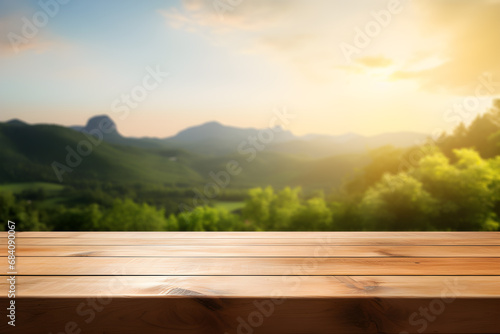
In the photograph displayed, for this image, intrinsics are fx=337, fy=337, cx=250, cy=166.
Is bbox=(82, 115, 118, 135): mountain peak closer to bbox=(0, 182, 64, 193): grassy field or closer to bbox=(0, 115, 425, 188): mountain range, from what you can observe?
bbox=(0, 115, 425, 188): mountain range

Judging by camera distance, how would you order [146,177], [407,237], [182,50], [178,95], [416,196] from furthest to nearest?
[146,177], [178,95], [182,50], [416,196], [407,237]

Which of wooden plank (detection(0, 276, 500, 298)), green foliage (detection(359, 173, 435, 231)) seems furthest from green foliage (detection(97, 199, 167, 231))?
wooden plank (detection(0, 276, 500, 298))

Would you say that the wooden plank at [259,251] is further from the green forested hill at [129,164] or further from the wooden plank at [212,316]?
the green forested hill at [129,164]

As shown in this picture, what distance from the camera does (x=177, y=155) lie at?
15.1 meters

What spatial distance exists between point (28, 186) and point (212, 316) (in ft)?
43.6

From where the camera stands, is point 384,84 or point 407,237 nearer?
point 407,237

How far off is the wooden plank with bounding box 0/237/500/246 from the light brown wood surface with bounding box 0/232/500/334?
137 millimetres

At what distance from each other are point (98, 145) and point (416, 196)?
1238 cm

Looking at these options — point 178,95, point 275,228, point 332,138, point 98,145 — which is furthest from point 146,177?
point 332,138

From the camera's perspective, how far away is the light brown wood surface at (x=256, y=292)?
660 millimetres

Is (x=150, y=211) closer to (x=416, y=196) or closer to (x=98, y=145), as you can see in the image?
(x=98, y=145)

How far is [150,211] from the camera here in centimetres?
1195

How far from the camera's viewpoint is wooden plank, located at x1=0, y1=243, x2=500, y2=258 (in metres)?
1.00

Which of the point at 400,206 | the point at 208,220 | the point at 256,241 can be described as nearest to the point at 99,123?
the point at 208,220
